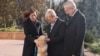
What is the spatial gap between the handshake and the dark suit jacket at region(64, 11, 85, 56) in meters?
0.73

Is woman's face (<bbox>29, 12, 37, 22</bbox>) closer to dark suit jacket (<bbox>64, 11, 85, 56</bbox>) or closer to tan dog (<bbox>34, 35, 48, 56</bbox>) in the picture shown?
tan dog (<bbox>34, 35, 48, 56</bbox>)

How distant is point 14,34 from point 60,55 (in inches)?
1144

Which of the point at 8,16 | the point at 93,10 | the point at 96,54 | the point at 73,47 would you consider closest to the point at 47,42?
the point at 73,47

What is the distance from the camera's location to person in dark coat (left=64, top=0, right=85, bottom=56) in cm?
623

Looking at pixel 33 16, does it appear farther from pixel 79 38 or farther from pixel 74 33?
pixel 79 38

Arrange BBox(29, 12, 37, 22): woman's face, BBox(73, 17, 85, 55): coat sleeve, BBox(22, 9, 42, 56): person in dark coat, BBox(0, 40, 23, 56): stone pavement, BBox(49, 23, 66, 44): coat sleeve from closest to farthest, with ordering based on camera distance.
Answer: BBox(73, 17, 85, 55): coat sleeve
BBox(49, 23, 66, 44): coat sleeve
BBox(29, 12, 37, 22): woman's face
BBox(22, 9, 42, 56): person in dark coat
BBox(0, 40, 23, 56): stone pavement

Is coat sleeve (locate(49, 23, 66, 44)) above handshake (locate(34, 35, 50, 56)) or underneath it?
above

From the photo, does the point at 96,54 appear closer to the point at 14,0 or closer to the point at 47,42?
the point at 47,42

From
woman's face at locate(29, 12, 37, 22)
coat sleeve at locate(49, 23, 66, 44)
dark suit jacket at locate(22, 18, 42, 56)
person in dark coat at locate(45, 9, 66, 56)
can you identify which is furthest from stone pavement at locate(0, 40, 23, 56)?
coat sleeve at locate(49, 23, 66, 44)

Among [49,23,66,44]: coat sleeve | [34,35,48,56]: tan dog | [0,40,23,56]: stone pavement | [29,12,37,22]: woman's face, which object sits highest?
[29,12,37,22]: woman's face

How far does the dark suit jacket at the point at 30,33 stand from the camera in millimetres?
7777

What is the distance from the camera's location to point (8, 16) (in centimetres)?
4134

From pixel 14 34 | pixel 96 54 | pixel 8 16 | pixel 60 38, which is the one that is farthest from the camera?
pixel 8 16

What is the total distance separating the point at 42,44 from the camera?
7184 mm
